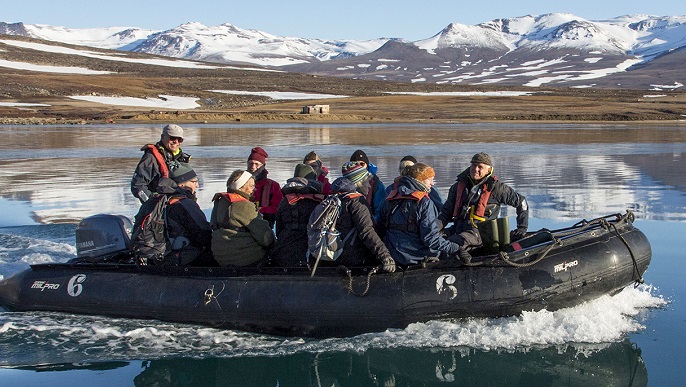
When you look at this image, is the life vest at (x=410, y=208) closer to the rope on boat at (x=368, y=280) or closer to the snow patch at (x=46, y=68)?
the rope on boat at (x=368, y=280)

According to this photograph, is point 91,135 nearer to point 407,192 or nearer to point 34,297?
point 34,297

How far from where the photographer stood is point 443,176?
16500 mm

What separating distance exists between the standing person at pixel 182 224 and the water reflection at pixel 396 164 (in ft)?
16.2

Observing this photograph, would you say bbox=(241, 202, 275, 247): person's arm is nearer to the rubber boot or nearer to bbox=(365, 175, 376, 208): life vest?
bbox=(365, 175, 376, 208): life vest

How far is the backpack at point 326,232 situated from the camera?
237 inches

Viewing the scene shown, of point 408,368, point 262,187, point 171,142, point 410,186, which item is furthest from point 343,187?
point 171,142

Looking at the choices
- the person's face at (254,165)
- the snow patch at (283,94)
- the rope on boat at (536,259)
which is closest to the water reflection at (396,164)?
the person's face at (254,165)

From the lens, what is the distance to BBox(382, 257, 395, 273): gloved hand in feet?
20.3

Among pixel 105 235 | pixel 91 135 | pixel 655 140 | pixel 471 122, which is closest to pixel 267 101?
pixel 471 122

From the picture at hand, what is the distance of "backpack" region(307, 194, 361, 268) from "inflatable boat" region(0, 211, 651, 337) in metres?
0.26

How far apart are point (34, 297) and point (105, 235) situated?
0.84 metres

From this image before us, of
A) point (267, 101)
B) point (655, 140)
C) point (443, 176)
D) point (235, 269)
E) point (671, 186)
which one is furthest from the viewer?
point (267, 101)

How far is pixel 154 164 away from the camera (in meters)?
8.19

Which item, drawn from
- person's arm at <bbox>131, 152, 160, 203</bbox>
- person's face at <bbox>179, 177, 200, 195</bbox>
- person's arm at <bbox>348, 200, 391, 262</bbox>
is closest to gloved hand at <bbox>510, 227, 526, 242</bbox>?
person's arm at <bbox>348, 200, 391, 262</bbox>
